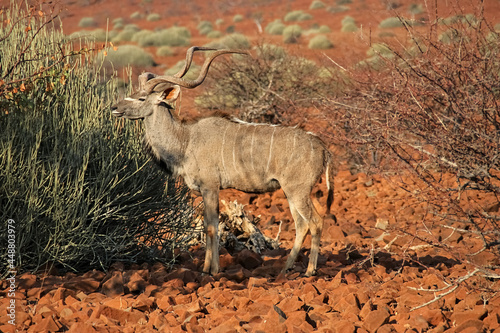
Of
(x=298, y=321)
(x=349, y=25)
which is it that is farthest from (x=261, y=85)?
(x=349, y=25)

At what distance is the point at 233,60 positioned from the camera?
11.8 m

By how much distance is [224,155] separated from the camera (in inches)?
246

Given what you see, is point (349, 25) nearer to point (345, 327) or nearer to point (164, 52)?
point (164, 52)

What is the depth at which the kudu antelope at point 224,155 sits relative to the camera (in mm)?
6078

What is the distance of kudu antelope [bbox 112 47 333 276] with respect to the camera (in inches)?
239

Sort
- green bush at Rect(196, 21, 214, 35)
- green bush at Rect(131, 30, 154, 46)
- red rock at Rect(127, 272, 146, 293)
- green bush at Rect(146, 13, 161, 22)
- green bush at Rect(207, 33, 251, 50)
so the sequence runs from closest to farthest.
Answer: red rock at Rect(127, 272, 146, 293), green bush at Rect(207, 33, 251, 50), green bush at Rect(131, 30, 154, 46), green bush at Rect(196, 21, 214, 35), green bush at Rect(146, 13, 161, 22)

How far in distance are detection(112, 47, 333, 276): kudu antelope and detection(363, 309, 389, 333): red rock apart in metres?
1.77

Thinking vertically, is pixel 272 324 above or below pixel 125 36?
below

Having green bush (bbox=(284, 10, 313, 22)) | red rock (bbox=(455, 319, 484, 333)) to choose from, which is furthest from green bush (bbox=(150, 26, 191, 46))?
red rock (bbox=(455, 319, 484, 333))

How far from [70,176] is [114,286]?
106 centimetres

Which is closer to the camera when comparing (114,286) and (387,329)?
(387,329)

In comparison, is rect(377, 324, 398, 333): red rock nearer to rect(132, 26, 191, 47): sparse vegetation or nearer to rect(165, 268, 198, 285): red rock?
rect(165, 268, 198, 285): red rock

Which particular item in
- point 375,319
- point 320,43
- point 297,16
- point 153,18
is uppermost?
point 297,16

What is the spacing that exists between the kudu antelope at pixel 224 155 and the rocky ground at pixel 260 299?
A: 1.61 ft
